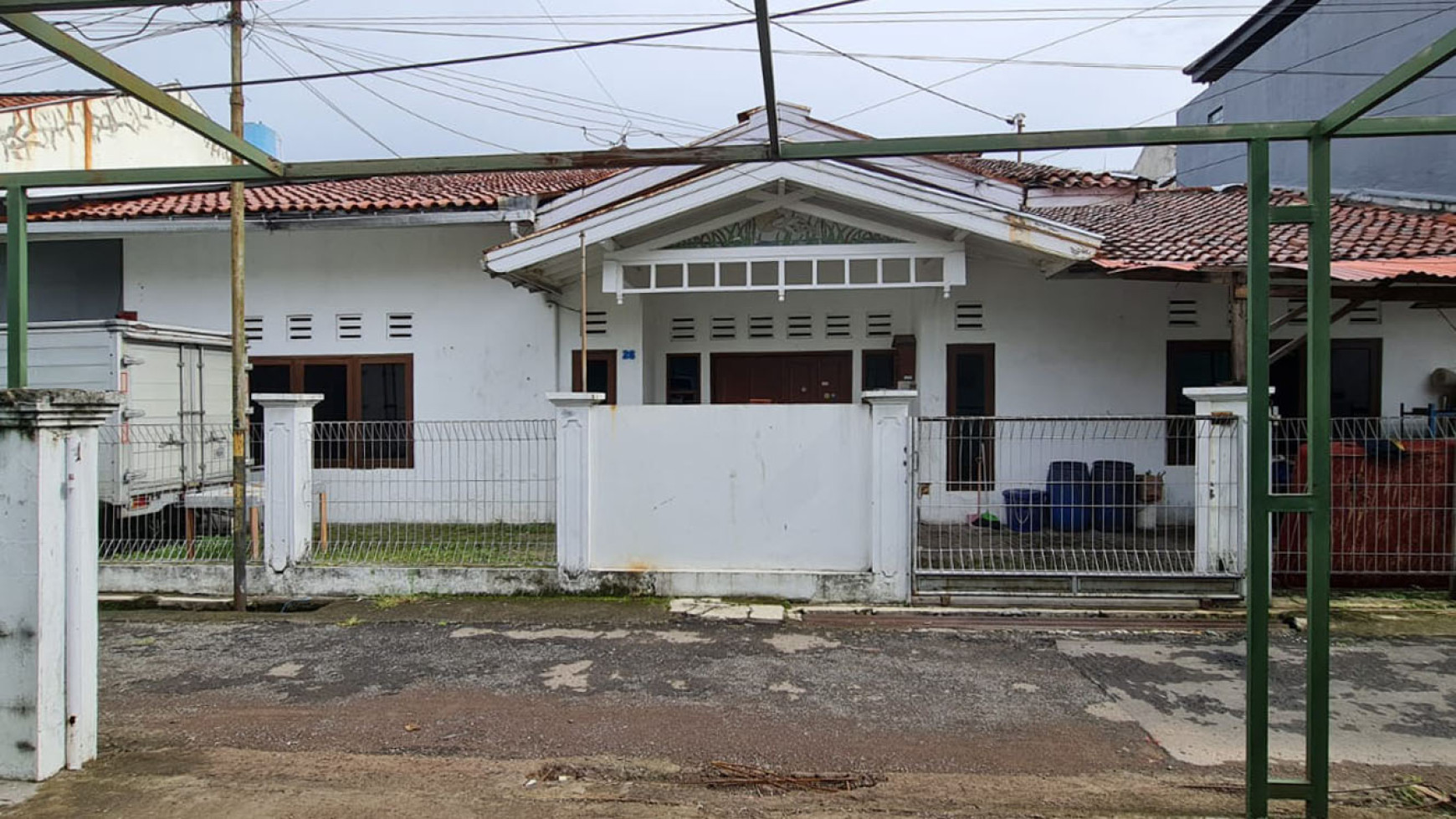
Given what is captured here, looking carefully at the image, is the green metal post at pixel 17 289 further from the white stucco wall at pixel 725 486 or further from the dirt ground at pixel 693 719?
the white stucco wall at pixel 725 486

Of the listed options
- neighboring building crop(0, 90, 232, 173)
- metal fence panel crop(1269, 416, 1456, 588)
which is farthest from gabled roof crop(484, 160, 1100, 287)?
neighboring building crop(0, 90, 232, 173)

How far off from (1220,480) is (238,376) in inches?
310

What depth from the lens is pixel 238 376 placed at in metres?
6.76

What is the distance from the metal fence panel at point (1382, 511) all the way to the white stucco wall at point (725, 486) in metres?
3.49

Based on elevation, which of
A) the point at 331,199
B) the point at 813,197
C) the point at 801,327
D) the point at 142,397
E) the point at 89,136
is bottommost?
the point at 142,397

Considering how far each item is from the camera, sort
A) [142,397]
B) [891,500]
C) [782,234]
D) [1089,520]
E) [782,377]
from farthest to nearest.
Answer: [782,377]
[782,234]
[142,397]
[1089,520]
[891,500]

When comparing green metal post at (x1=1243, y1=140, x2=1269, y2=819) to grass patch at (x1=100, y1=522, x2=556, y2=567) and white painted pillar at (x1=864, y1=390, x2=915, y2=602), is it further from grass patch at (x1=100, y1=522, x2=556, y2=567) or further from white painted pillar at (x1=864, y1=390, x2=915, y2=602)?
grass patch at (x1=100, y1=522, x2=556, y2=567)

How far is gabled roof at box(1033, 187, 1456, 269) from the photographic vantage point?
314 inches

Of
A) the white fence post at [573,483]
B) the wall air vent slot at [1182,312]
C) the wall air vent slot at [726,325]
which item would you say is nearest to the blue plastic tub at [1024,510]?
the wall air vent slot at [1182,312]

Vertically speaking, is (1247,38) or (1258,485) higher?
(1247,38)

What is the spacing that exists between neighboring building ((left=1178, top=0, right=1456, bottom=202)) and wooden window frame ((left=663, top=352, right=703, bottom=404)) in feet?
22.6

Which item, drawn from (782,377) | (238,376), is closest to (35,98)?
(238,376)

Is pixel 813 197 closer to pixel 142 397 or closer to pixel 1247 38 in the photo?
pixel 142 397

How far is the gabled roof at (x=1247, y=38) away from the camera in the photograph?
14.3 m
